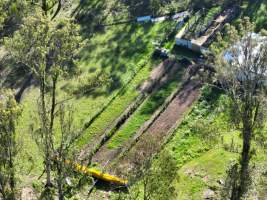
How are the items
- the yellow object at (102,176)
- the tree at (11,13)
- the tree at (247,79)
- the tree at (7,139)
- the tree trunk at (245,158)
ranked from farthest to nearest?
the tree at (11,13)
the yellow object at (102,176)
the tree at (7,139)
the tree trunk at (245,158)
the tree at (247,79)

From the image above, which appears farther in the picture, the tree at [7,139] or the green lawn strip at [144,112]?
the green lawn strip at [144,112]

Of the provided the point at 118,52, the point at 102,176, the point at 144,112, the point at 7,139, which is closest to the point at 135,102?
the point at 144,112

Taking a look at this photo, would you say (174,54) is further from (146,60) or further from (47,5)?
(47,5)

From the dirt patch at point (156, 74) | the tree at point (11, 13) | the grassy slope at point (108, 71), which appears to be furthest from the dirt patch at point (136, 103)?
the tree at point (11, 13)

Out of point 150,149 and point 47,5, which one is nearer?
point 150,149

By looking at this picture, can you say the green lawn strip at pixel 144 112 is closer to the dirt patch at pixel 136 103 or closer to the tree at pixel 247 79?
the dirt patch at pixel 136 103

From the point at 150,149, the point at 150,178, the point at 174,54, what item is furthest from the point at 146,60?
the point at 150,178

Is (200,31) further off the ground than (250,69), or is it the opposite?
(250,69)
